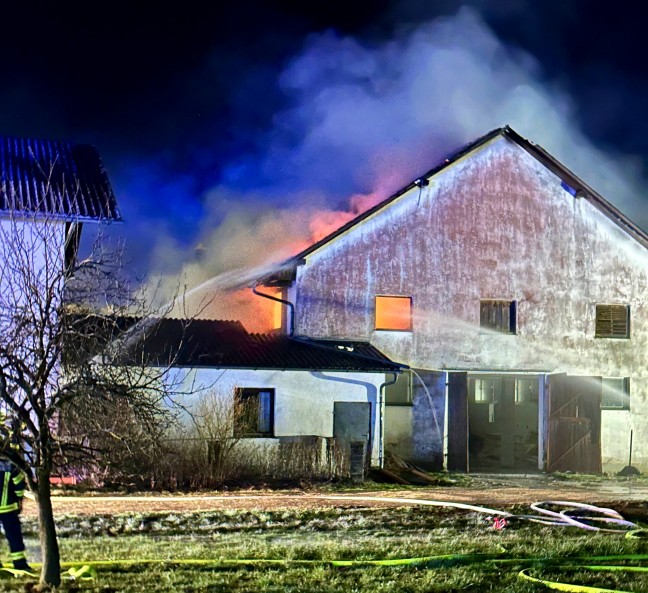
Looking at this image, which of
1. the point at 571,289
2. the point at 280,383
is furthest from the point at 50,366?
the point at 571,289

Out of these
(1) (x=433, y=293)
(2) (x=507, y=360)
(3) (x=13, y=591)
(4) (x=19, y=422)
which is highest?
(1) (x=433, y=293)

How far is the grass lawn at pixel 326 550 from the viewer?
9383 mm

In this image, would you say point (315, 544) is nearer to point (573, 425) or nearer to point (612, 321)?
point (573, 425)

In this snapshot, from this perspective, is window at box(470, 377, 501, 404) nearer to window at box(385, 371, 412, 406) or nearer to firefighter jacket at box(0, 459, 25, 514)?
window at box(385, 371, 412, 406)

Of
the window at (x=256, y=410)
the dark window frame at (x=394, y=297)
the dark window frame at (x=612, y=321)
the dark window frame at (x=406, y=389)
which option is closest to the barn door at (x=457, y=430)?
the dark window frame at (x=406, y=389)

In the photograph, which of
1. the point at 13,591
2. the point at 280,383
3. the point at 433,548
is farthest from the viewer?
the point at 280,383

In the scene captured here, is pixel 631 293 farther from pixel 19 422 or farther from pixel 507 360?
pixel 19 422

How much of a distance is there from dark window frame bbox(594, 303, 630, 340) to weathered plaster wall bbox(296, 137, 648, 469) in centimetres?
17

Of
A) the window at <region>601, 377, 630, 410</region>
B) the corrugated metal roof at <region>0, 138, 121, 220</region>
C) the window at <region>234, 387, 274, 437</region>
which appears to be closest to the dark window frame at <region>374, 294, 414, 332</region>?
the window at <region>234, 387, 274, 437</region>

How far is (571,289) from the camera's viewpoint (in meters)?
25.3

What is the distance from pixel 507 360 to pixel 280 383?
6.79m

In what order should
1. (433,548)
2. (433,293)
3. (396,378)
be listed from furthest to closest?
1. (433,293)
2. (396,378)
3. (433,548)

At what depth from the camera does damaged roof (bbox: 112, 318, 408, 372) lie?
20203 millimetres

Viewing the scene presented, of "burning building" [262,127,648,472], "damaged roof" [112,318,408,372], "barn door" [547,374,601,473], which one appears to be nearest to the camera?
"damaged roof" [112,318,408,372]
